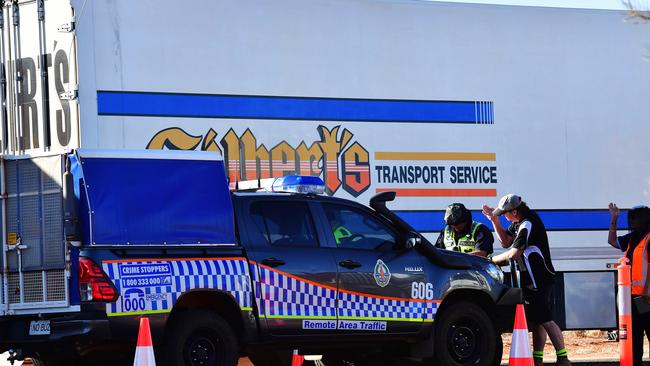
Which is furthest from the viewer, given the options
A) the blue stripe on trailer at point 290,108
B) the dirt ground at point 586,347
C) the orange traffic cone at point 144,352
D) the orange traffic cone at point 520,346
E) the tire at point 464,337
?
the dirt ground at point 586,347

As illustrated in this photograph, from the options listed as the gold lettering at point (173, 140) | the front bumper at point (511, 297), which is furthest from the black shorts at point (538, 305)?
the gold lettering at point (173, 140)

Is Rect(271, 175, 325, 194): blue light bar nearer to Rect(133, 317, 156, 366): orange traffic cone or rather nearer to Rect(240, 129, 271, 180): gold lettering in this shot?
Rect(240, 129, 271, 180): gold lettering

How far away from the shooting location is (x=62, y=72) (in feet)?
39.0

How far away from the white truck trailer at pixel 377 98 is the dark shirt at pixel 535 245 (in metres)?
1.80

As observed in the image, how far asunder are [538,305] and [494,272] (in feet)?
2.02

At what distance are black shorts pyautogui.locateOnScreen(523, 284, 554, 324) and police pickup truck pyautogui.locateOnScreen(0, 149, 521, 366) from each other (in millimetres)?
652

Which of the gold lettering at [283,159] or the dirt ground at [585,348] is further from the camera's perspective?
the dirt ground at [585,348]

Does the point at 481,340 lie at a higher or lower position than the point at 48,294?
lower

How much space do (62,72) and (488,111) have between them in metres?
4.81

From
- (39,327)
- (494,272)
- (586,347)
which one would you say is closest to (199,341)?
(39,327)

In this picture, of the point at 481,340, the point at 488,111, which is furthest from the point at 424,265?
the point at 488,111

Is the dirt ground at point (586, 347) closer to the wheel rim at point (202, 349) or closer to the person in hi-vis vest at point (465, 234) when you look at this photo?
the person in hi-vis vest at point (465, 234)

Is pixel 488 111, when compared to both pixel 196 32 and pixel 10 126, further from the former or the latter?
pixel 10 126

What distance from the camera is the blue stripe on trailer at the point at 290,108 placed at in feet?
40.0
